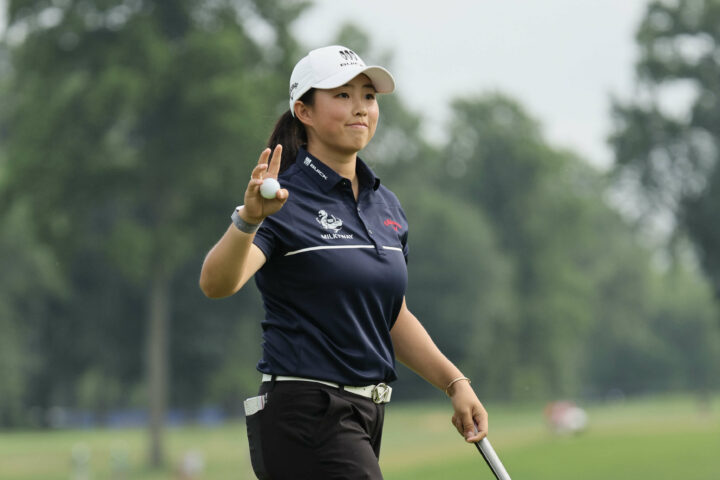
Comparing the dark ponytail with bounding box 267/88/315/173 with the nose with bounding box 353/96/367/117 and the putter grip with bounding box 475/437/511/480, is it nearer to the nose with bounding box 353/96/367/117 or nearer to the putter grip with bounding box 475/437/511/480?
the nose with bounding box 353/96/367/117

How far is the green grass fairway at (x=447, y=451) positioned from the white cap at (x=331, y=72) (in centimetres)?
2111

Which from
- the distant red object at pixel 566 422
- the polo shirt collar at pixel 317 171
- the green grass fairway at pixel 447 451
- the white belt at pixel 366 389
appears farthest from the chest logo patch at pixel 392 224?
the distant red object at pixel 566 422

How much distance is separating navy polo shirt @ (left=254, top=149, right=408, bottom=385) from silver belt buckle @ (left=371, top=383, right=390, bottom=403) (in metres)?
0.03

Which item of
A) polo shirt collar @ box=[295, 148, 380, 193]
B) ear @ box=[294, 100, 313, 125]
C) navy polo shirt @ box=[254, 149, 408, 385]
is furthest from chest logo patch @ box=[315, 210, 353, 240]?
ear @ box=[294, 100, 313, 125]

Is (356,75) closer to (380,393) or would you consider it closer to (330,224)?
(330,224)

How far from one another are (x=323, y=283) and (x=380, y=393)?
43 centimetres

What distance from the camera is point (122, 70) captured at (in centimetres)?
3603

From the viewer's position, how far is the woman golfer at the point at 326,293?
3730 millimetres

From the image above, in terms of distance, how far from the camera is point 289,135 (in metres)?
4.11

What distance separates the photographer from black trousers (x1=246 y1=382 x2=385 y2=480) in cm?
372

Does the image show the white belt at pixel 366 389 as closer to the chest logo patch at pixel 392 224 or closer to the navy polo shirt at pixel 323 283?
the navy polo shirt at pixel 323 283

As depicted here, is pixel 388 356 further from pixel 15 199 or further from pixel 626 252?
pixel 626 252

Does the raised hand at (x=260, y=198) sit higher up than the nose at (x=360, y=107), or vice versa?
the nose at (x=360, y=107)

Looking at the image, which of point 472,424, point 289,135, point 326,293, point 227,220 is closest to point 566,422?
point 227,220
